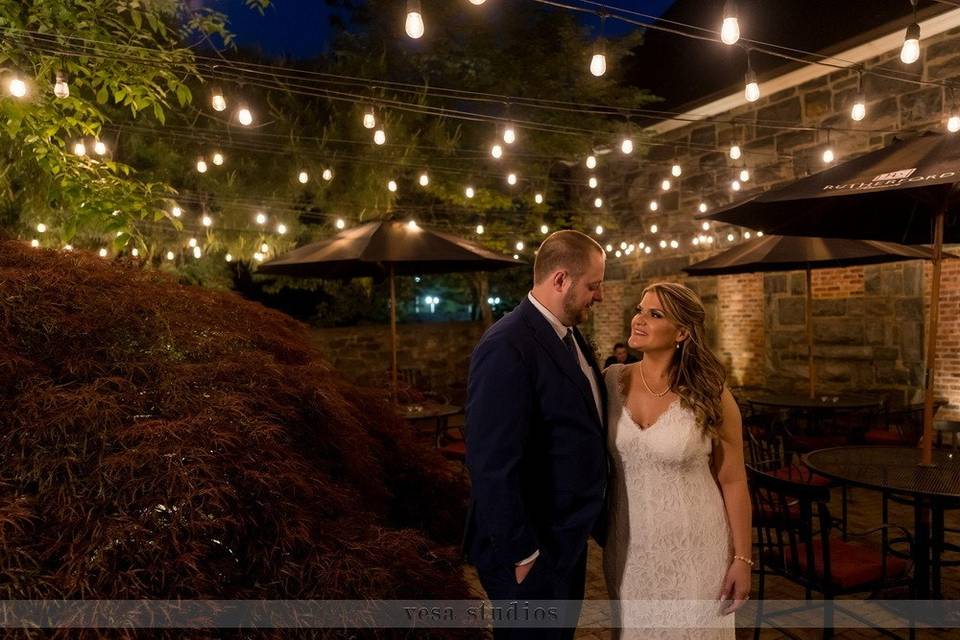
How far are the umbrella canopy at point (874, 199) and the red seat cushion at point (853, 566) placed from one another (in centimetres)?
179

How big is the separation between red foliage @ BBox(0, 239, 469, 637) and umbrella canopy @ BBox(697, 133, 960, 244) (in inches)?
105

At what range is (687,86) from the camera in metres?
11.7

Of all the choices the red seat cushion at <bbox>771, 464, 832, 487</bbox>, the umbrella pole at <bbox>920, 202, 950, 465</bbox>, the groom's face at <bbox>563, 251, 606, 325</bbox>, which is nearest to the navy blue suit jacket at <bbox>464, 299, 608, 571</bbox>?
the groom's face at <bbox>563, 251, 606, 325</bbox>

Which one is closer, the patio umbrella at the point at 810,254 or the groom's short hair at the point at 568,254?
the groom's short hair at the point at 568,254

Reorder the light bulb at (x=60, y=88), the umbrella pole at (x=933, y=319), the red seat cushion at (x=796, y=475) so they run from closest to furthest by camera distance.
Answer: the umbrella pole at (x=933, y=319) < the light bulb at (x=60, y=88) < the red seat cushion at (x=796, y=475)

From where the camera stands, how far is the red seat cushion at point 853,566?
3.08m

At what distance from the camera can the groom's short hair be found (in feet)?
7.75

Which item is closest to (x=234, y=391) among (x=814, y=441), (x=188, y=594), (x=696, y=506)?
(x=188, y=594)

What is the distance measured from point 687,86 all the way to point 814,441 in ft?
24.5

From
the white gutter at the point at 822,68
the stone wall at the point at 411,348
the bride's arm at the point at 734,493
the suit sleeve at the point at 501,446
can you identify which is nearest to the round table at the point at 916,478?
the bride's arm at the point at 734,493

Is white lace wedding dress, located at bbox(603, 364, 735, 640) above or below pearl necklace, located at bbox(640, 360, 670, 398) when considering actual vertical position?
below

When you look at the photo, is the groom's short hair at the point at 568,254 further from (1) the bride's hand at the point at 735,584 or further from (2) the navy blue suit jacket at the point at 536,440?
(1) the bride's hand at the point at 735,584

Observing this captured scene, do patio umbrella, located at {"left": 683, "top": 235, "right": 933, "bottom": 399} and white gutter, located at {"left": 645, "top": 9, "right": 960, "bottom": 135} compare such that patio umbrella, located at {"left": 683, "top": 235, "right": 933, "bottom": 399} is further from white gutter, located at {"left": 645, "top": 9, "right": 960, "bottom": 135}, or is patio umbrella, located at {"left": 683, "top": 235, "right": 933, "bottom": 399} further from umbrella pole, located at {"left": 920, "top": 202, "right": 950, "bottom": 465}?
umbrella pole, located at {"left": 920, "top": 202, "right": 950, "bottom": 465}

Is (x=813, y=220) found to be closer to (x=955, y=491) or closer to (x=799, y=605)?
(x=955, y=491)
